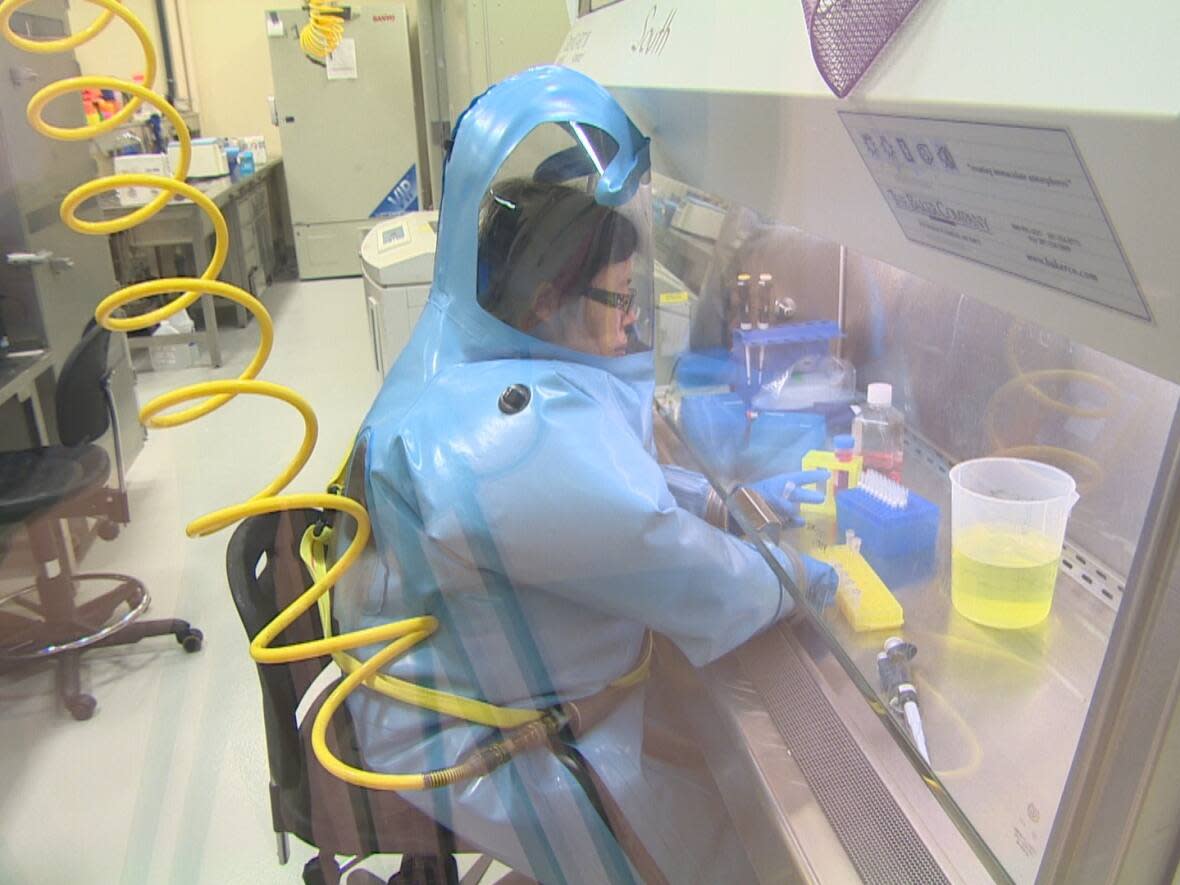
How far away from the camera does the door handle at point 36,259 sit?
2553mm

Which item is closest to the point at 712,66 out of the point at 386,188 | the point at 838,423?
the point at 838,423

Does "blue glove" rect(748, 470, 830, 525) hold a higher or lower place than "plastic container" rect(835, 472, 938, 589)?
lower

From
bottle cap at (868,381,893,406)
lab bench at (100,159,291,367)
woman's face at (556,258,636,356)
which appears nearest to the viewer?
woman's face at (556,258,636,356)

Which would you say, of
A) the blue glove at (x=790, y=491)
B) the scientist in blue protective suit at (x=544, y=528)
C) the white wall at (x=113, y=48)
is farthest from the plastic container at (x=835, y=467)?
the white wall at (x=113, y=48)

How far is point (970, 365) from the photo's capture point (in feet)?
4.23

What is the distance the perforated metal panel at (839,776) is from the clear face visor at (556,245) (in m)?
0.47

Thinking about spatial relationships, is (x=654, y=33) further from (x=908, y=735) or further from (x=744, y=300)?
(x=908, y=735)

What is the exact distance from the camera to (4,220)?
252cm

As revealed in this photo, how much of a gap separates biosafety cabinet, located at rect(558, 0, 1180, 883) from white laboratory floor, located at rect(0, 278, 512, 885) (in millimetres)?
895

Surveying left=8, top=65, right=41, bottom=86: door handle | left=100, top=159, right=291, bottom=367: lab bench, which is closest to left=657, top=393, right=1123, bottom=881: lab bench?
left=8, top=65, right=41, bottom=86: door handle

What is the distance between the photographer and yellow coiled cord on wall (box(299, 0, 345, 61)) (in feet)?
18.0

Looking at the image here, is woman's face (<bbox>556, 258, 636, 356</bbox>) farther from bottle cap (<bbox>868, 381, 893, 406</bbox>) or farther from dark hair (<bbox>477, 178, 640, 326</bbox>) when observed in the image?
bottle cap (<bbox>868, 381, 893, 406</bbox>)

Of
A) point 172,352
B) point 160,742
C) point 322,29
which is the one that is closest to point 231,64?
point 322,29

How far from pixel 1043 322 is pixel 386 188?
5946 millimetres
